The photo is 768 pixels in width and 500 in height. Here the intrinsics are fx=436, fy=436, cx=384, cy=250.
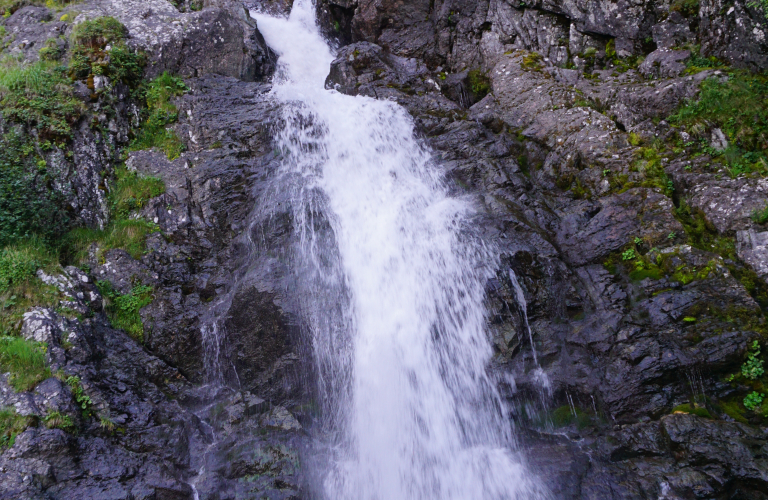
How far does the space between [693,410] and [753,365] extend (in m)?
1.05

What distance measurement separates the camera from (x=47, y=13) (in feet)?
38.6

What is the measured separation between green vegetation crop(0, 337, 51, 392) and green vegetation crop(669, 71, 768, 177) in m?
11.2

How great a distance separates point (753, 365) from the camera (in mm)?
6082

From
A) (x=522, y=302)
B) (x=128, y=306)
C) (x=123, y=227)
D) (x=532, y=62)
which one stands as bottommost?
(x=522, y=302)

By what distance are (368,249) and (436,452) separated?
3865mm

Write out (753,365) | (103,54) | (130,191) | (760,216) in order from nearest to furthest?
(753,365) < (760,216) < (130,191) < (103,54)

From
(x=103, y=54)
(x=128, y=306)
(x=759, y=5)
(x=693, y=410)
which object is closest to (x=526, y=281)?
(x=693, y=410)

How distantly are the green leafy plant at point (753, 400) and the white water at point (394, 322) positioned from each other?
9.99ft

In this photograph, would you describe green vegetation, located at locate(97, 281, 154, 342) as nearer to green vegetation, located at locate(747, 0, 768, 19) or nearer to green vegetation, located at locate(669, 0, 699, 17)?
green vegetation, located at locate(747, 0, 768, 19)

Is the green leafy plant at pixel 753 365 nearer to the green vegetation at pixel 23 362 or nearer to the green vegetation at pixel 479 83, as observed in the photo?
the green vegetation at pixel 479 83

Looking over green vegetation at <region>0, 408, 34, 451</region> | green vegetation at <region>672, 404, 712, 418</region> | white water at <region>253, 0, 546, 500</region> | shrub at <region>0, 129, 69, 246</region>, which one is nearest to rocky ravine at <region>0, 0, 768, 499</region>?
green vegetation at <region>672, 404, 712, 418</region>

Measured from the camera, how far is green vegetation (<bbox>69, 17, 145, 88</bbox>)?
405 inches

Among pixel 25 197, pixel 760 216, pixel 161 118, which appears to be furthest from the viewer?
pixel 161 118

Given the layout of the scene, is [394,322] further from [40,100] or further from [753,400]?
[40,100]
